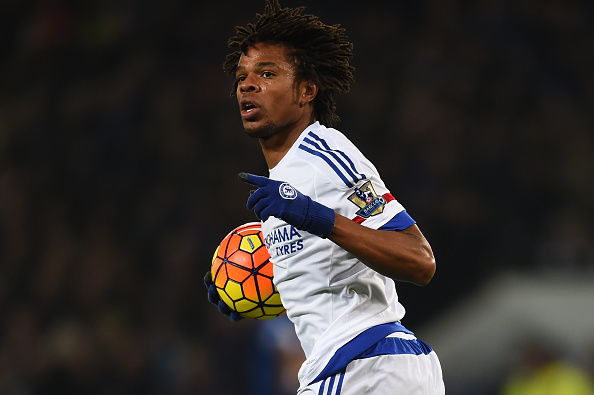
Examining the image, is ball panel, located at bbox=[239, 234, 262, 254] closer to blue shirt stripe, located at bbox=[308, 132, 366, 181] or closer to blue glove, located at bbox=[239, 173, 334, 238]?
blue shirt stripe, located at bbox=[308, 132, 366, 181]

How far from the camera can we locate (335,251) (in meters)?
2.62

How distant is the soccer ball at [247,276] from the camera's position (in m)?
3.16

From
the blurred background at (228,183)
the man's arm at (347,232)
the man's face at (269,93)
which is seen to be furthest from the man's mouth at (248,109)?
the blurred background at (228,183)

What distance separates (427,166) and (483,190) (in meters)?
0.58

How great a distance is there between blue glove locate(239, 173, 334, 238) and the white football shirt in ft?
0.74

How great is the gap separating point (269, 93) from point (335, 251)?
0.67 meters

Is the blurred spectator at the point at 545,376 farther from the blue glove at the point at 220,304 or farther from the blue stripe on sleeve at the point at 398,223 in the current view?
the blue stripe on sleeve at the point at 398,223

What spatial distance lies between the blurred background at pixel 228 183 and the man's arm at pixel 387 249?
12.9 feet

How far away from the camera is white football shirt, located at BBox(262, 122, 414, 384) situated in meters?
2.58

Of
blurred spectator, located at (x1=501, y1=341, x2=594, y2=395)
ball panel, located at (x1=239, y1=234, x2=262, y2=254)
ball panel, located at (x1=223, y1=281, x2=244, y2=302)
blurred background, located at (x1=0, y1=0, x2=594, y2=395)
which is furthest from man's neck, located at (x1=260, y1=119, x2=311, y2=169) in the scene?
blurred spectator, located at (x1=501, y1=341, x2=594, y2=395)

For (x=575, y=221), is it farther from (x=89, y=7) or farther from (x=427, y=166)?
(x=89, y=7)

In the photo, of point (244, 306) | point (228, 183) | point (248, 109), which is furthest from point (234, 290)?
point (228, 183)

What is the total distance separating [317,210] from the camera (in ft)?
Result: 7.71

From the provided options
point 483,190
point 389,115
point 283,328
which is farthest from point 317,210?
point 389,115
